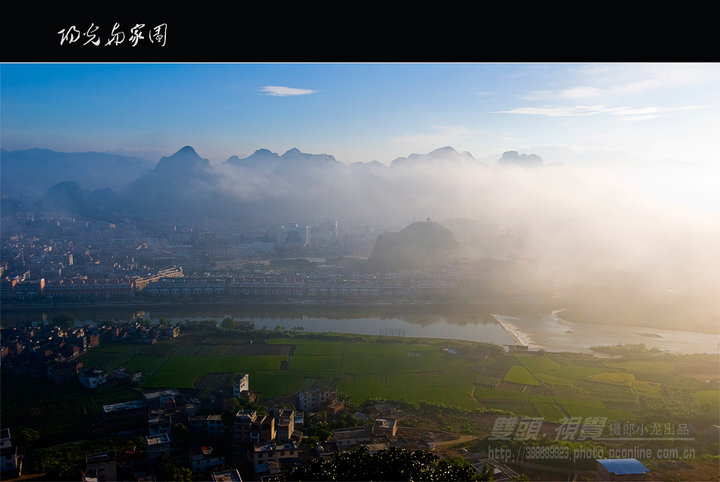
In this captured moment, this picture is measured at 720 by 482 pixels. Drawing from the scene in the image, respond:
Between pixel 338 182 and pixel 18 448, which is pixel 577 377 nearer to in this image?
pixel 18 448

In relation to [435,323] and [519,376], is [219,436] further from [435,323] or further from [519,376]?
[435,323]

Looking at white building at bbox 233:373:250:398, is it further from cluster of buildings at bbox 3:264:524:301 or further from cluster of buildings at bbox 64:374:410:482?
cluster of buildings at bbox 3:264:524:301

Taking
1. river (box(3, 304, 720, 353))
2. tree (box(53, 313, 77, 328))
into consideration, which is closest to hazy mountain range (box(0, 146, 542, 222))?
river (box(3, 304, 720, 353))

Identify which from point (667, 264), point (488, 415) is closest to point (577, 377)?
point (488, 415)

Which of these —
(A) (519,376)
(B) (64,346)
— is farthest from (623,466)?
(B) (64,346)

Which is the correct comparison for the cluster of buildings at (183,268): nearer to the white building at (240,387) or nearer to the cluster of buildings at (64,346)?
the cluster of buildings at (64,346)

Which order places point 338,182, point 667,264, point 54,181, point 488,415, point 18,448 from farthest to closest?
point 338,182
point 54,181
point 667,264
point 488,415
point 18,448

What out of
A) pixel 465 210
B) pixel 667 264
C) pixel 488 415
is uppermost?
pixel 465 210
